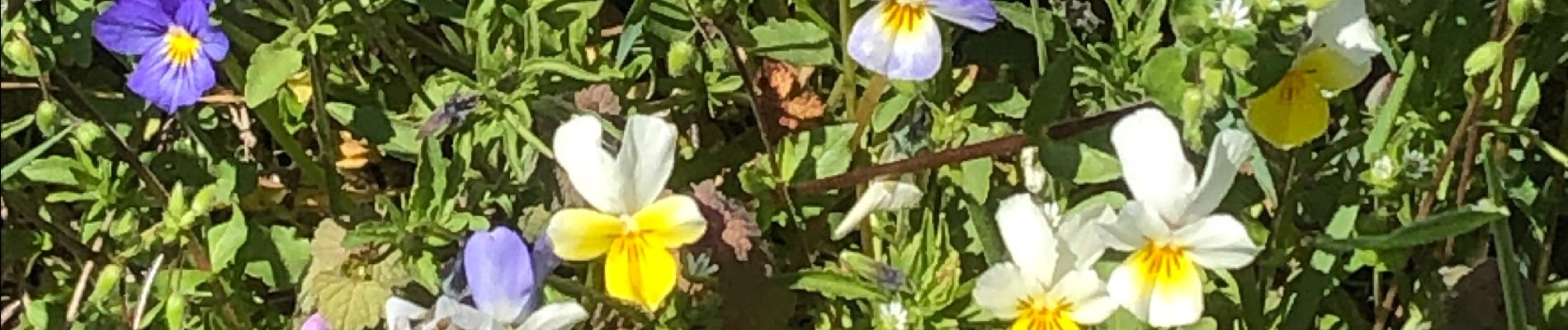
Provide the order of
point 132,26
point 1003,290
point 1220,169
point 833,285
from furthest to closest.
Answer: point 132,26 < point 833,285 < point 1003,290 < point 1220,169

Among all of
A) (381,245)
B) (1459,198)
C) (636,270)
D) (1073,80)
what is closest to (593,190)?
(636,270)

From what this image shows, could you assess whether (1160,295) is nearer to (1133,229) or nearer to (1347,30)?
(1133,229)

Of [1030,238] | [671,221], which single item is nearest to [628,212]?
[671,221]

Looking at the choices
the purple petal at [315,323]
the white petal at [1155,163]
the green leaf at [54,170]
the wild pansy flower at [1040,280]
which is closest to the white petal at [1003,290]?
the wild pansy flower at [1040,280]

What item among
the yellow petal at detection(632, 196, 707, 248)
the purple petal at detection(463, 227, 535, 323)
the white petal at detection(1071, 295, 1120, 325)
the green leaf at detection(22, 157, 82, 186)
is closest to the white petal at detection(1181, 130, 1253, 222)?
the white petal at detection(1071, 295, 1120, 325)

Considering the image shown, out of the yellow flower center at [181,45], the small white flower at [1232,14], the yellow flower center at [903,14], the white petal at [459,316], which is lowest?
the white petal at [459,316]

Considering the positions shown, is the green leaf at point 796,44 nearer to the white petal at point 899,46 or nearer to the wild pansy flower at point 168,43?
the white petal at point 899,46
